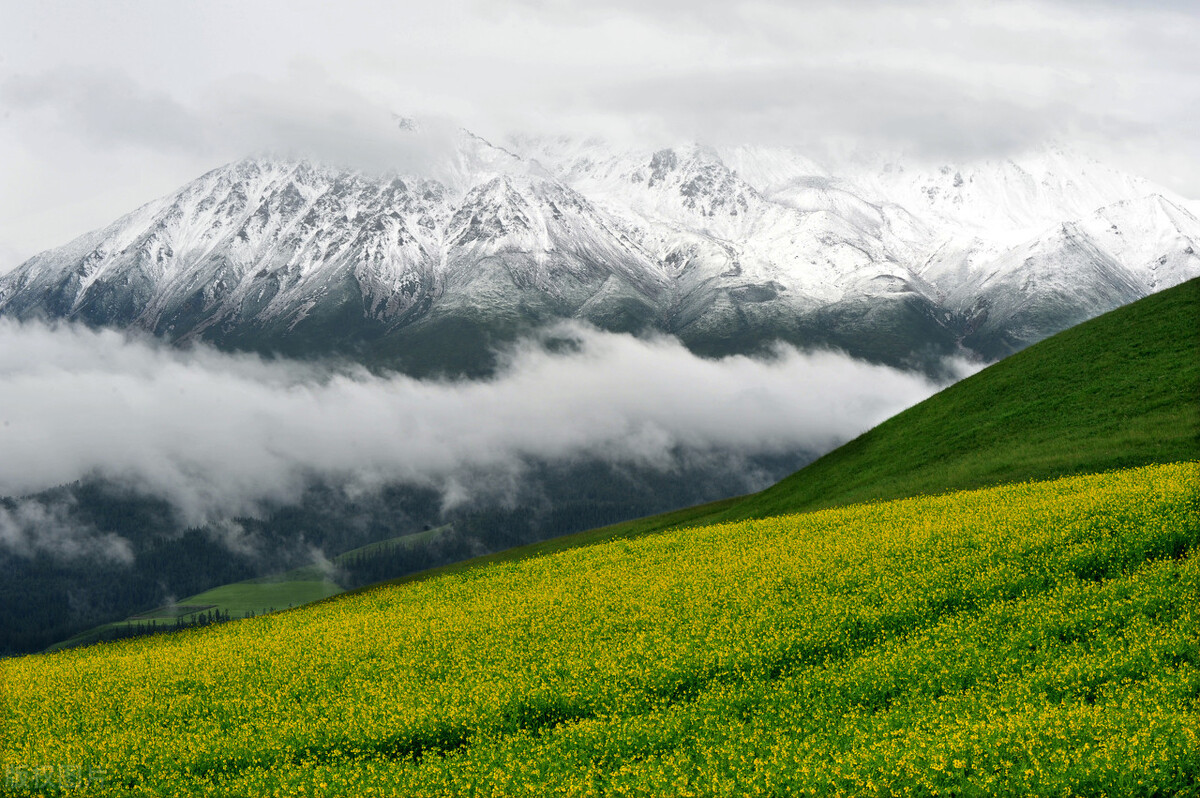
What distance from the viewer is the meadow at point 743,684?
16.8m

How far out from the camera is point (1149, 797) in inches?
567

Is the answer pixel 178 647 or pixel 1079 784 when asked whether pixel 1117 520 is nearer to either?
pixel 1079 784

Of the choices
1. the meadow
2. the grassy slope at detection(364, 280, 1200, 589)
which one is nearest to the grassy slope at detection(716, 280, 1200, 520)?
the grassy slope at detection(364, 280, 1200, 589)

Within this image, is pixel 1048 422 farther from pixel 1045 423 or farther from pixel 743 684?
pixel 743 684

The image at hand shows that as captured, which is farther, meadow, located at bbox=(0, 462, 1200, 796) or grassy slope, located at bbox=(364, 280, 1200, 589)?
grassy slope, located at bbox=(364, 280, 1200, 589)

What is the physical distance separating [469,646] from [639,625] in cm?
623

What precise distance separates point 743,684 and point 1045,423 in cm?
4742

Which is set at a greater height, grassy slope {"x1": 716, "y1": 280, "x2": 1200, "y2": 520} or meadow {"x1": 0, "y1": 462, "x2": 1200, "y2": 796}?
grassy slope {"x1": 716, "y1": 280, "x2": 1200, "y2": 520}

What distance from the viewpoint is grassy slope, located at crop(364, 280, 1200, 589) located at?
51.4 metres

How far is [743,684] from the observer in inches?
907

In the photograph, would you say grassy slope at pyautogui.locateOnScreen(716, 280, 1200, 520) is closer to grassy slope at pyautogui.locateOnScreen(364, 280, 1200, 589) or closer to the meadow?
grassy slope at pyautogui.locateOnScreen(364, 280, 1200, 589)

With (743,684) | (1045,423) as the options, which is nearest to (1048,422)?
(1045,423)

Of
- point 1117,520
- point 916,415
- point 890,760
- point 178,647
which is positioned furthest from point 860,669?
point 916,415

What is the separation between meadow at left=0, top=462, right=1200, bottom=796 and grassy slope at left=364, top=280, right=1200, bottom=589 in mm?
13595
